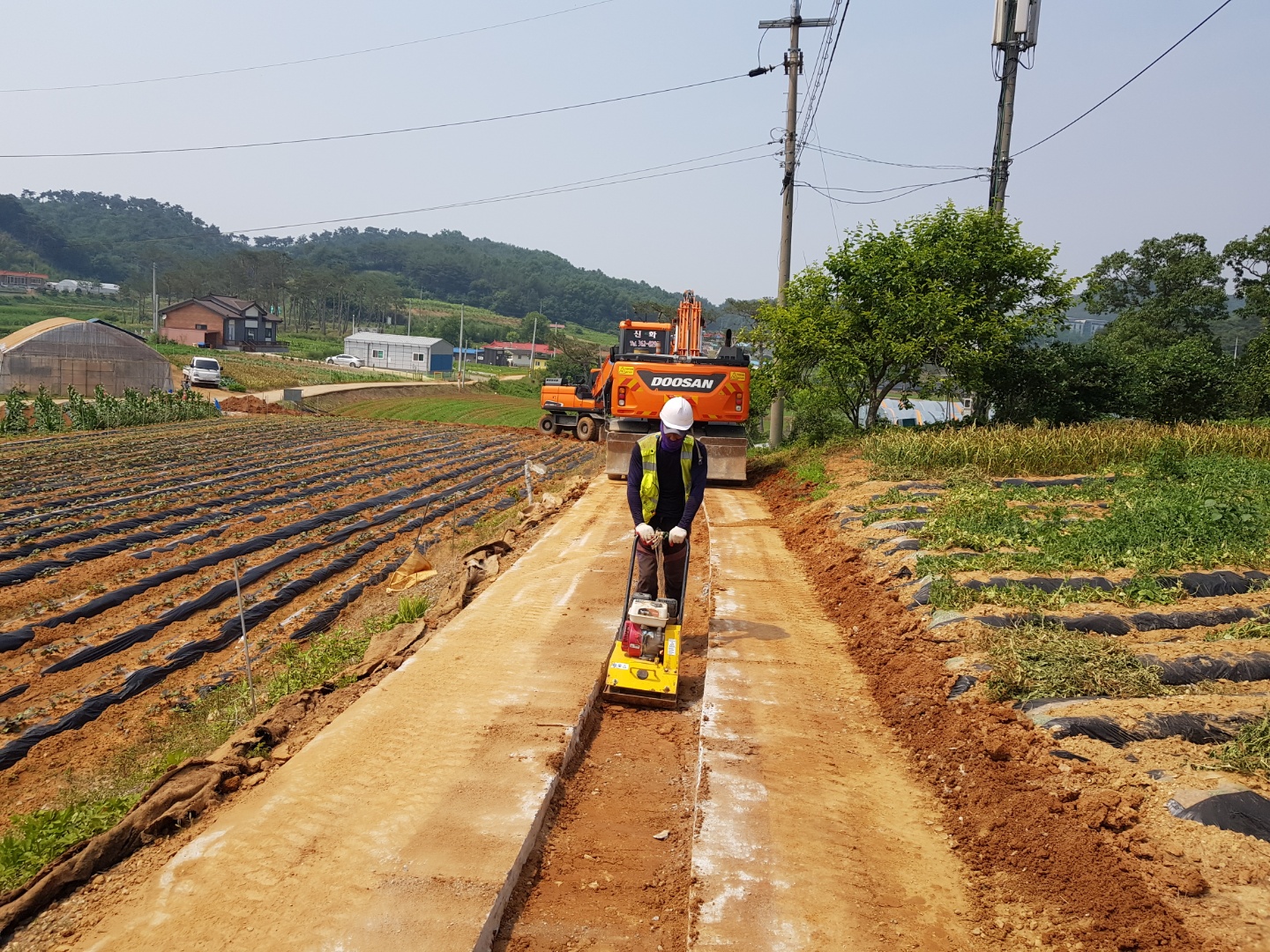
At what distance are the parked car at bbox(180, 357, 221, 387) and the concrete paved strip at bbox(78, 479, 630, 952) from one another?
146 ft

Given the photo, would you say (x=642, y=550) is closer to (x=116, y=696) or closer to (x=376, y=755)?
(x=376, y=755)

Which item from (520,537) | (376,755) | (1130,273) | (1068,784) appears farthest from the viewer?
(1130,273)

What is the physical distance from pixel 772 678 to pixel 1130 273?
48.6 meters

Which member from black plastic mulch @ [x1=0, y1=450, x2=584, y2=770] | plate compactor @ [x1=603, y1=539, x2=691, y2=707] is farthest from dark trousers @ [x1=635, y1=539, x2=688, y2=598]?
black plastic mulch @ [x1=0, y1=450, x2=584, y2=770]

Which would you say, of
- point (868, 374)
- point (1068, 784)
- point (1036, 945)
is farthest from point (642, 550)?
point (868, 374)

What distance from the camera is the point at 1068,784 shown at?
470cm

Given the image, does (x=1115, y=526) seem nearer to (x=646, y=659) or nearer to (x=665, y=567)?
(x=665, y=567)

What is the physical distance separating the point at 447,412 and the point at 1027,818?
44100 mm

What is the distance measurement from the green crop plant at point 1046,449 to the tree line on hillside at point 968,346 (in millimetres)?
2954

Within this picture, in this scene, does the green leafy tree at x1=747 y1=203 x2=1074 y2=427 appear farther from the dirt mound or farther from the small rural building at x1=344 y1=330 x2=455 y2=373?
the small rural building at x1=344 y1=330 x2=455 y2=373

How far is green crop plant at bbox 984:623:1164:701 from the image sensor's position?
548 centimetres

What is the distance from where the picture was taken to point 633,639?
6.59 meters

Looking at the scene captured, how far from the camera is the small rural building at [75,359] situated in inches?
1438

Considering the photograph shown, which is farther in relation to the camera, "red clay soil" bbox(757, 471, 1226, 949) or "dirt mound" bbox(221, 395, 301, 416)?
"dirt mound" bbox(221, 395, 301, 416)
